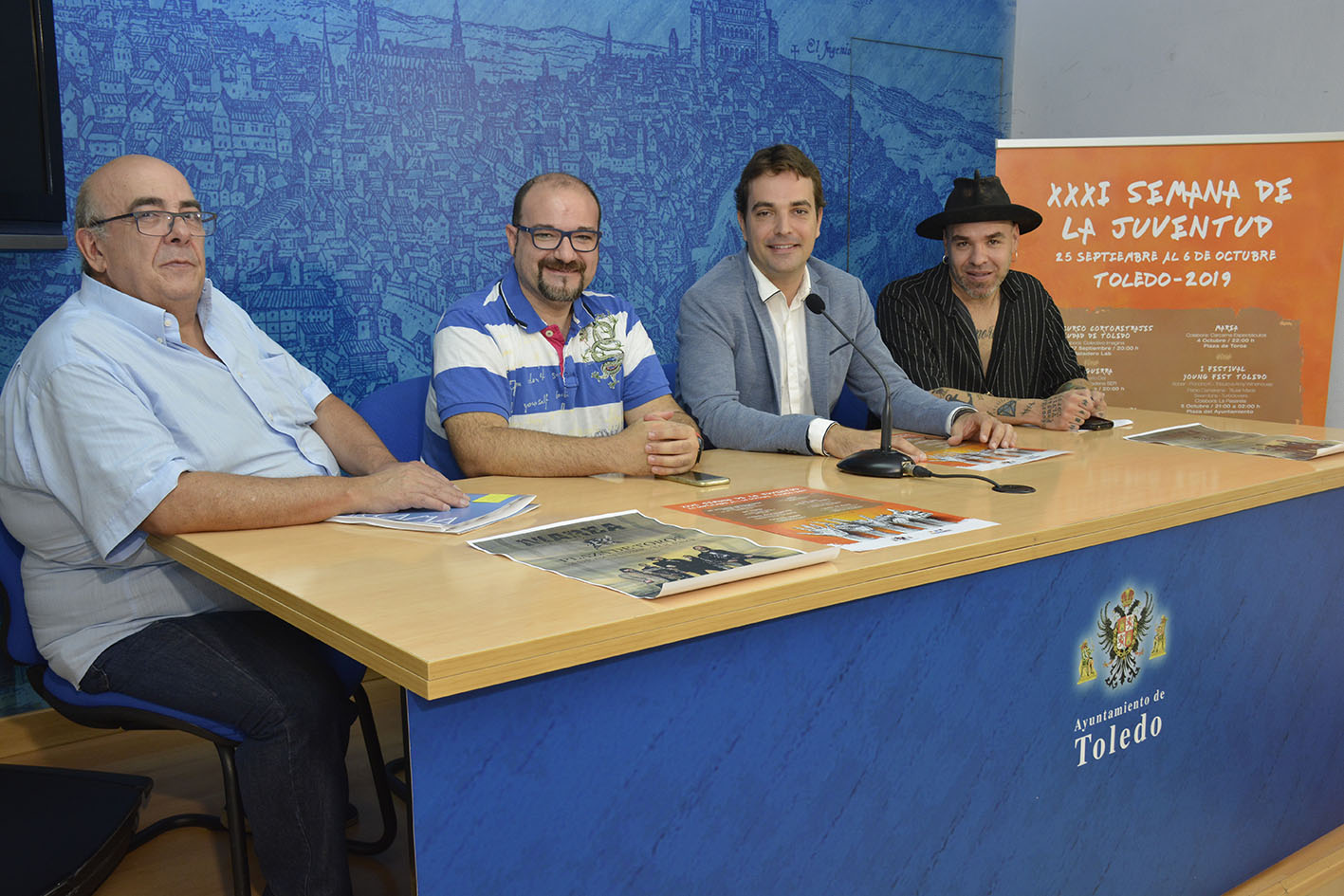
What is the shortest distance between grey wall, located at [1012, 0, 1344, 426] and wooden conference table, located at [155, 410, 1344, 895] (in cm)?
192

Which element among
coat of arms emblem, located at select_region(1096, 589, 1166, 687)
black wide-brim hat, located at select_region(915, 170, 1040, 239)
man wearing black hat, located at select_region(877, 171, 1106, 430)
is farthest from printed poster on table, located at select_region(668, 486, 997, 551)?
black wide-brim hat, located at select_region(915, 170, 1040, 239)

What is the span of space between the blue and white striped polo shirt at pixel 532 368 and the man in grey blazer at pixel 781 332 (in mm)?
151

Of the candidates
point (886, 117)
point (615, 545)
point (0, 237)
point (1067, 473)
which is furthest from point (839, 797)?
point (886, 117)

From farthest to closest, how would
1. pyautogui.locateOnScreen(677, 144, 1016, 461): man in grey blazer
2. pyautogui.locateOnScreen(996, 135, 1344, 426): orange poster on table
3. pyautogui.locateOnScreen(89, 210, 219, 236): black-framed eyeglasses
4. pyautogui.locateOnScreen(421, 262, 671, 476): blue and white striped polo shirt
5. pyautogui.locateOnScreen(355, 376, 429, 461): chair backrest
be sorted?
pyautogui.locateOnScreen(996, 135, 1344, 426): orange poster on table < pyautogui.locateOnScreen(677, 144, 1016, 461): man in grey blazer < pyautogui.locateOnScreen(355, 376, 429, 461): chair backrest < pyautogui.locateOnScreen(421, 262, 671, 476): blue and white striped polo shirt < pyautogui.locateOnScreen(89, 210, 219, 236): black-framed eyeglasses

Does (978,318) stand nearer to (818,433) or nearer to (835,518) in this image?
(818,433)

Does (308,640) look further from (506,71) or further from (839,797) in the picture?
(506,71)

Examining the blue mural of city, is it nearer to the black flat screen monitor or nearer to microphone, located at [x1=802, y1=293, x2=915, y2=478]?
the black flat screen monitor

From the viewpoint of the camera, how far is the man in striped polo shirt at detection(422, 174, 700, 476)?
6.37 ft

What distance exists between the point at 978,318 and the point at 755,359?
2.59 ft

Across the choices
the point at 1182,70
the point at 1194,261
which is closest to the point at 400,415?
the point at 1194,261

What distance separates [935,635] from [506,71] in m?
2.22

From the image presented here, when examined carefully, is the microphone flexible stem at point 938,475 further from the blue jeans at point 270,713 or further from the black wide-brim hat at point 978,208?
the black wide-brim hat at point 978,208

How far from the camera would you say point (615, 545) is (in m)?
1.36

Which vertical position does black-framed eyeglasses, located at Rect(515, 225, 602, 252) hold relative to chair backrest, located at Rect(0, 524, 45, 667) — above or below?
above
